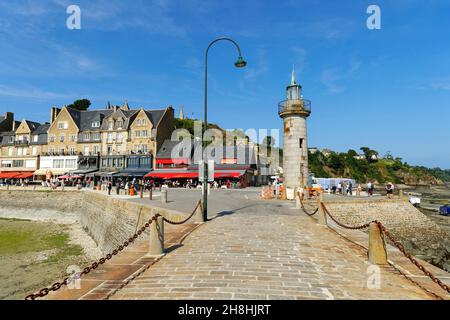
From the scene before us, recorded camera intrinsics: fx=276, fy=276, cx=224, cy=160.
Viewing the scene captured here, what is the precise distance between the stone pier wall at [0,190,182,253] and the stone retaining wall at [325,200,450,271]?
11.2 m

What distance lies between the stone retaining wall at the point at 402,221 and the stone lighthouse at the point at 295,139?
3548 millimetres

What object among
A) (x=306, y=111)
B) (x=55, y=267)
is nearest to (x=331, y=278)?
(x=55, y=267)

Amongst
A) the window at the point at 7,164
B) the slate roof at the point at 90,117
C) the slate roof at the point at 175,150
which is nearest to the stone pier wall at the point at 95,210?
the slate roof at the point at 175,150

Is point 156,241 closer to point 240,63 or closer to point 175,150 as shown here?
point 240,63

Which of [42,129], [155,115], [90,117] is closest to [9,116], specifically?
[42,129]

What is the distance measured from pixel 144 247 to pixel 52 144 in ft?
159

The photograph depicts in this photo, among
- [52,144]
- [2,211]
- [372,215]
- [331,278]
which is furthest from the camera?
[52,144]

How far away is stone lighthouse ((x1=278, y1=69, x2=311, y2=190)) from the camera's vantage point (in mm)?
20031

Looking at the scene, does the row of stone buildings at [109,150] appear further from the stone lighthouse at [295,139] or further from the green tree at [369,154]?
the green tree at [369,154]

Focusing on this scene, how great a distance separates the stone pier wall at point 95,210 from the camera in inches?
578

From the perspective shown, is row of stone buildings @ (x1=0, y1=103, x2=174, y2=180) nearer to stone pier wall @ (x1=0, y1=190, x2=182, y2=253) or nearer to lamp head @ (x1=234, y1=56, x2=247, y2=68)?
stone pier wall @ (x1=0, y1=190, x2=182, y2=253)

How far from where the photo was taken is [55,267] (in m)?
14.6

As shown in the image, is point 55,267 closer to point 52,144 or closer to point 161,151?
point 161,151

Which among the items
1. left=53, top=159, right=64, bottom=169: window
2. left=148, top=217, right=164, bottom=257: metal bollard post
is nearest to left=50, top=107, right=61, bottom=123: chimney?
left=53, top=159, right=64, bottom=169: window
